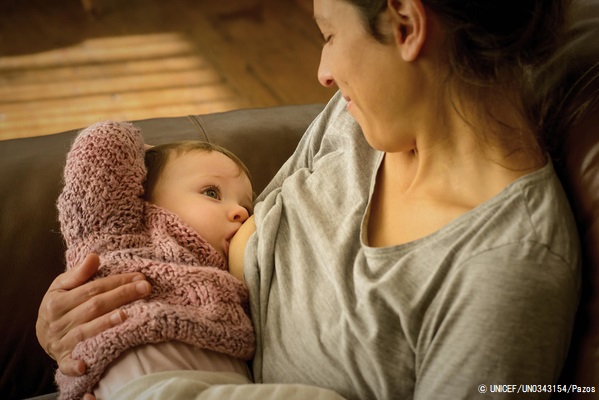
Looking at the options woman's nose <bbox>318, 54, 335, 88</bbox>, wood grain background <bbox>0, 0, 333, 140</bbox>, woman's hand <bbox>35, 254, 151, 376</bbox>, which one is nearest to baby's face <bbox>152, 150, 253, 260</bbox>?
woman's hand <bbox>35, 254, 151, 376</bbox>

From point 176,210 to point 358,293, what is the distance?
39 cm

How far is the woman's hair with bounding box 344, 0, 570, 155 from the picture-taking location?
926 mm

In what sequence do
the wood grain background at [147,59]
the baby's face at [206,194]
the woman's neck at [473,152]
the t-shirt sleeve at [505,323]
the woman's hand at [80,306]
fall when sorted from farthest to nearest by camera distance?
the wood grain background at [147,59] < the baby's face at [206,194] < the woman's hand at [80,306] < the woman's neck at [473,152] < the t-shirt sleeve at [505,323]

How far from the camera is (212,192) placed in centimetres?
129

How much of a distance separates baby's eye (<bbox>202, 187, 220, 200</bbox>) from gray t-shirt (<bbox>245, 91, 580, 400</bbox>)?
10cm

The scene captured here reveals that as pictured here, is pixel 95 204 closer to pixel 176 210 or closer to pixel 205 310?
pixel 176 210

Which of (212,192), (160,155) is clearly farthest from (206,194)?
(160,155)

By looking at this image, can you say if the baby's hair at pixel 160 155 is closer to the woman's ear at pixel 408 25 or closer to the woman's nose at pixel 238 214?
the woman's nose at pixel 238 214

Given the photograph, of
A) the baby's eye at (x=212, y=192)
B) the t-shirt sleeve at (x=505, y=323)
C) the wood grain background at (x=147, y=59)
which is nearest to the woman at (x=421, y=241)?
the t-shirt sleeve at (x=505, y=323)

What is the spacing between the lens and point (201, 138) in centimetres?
156

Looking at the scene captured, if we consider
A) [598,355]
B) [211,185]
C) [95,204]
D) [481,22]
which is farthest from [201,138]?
[598,355]

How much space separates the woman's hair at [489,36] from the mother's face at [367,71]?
21 millimetres

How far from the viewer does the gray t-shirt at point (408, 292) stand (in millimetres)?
874

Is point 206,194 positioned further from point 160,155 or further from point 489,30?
point 489,30
